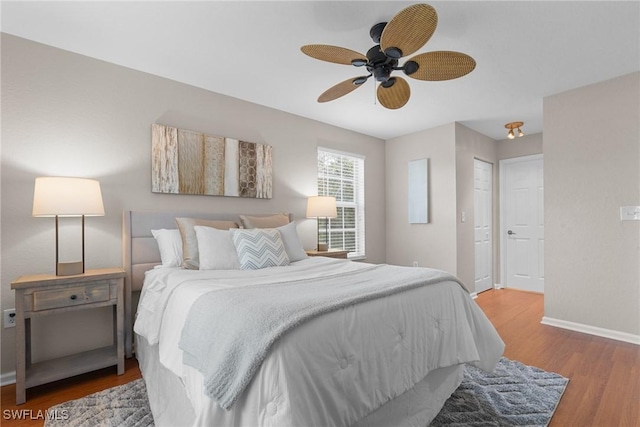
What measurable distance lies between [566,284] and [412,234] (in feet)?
6.44

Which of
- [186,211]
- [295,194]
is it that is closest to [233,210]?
[186,211]

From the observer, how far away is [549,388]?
2090mm

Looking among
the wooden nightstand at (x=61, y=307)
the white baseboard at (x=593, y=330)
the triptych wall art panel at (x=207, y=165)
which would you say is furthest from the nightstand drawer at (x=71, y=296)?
the white baseboard at (x=593, y=330)

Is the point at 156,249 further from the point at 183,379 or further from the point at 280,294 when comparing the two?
the point at 280,294

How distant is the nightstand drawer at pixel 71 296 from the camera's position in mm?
2035

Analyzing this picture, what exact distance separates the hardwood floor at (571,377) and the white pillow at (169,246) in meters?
0.87

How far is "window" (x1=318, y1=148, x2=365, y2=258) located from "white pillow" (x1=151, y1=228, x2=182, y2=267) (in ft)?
6.90

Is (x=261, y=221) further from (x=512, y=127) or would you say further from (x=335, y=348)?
(x=512, y=127)

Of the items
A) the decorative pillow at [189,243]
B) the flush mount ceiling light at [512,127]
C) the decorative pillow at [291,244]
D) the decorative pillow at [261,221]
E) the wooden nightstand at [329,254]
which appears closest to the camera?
the decorative pillow at [189,243]

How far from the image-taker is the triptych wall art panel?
2.88 m

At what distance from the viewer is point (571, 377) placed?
227 cm

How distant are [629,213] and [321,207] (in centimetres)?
301

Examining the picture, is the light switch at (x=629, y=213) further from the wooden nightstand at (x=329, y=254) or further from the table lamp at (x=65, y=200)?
the table lamp at (x=65, y=200)

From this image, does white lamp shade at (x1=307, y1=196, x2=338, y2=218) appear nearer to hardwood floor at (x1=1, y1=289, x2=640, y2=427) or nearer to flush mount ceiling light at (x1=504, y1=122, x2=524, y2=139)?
hardwood floor at (x1=1, y1=289, x2=640, y2=427)
